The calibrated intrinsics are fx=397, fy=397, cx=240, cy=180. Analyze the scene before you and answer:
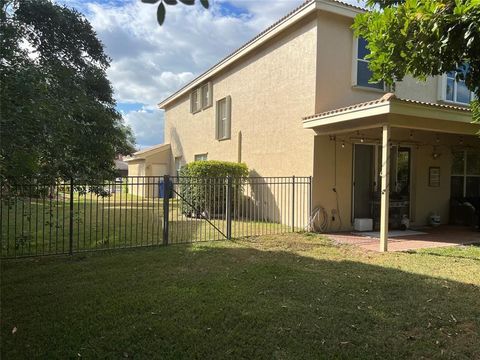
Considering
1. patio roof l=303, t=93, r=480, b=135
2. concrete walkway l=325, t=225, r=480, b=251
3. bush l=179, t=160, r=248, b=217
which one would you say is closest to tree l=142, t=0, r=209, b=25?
patio roof l=303, t=93, r=480, b=135

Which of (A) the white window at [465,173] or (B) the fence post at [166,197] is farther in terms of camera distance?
(A) the white window at [465,173]

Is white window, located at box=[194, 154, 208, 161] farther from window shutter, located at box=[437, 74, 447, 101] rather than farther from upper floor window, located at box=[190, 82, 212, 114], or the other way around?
window shutter, located at box=[437, 74, 447, 101]

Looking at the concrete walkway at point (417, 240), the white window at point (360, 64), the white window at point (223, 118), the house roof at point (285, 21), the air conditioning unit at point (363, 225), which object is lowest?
the concrete walkway at point (417, 240)

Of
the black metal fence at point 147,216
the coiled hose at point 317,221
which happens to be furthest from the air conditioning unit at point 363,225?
the black metal fence at point 147,216

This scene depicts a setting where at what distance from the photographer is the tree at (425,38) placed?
3.75 metres

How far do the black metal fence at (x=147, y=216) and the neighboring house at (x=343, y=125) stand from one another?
90 centimetres

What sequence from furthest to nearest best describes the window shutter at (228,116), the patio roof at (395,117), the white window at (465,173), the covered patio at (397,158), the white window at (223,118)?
the white window at (223,118), the window shutter at (228,116), the white window at (465,173), the covered patio at (397,158), the patio roof at (395,117)

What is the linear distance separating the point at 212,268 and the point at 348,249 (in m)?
A: 3.40

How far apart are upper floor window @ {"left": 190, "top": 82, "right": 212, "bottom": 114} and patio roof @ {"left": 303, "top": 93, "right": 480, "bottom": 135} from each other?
28.2 ft

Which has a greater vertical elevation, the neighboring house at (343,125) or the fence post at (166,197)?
→ the neighboring house at (343,125)

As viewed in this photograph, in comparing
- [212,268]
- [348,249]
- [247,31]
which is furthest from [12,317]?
[247,31]

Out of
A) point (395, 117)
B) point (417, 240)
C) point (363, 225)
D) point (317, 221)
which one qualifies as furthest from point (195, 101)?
point (417, 240)

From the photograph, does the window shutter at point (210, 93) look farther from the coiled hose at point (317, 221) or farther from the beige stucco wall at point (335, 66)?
the coiled hose at point (317, 221)

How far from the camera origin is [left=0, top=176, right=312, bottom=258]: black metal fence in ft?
23.7
